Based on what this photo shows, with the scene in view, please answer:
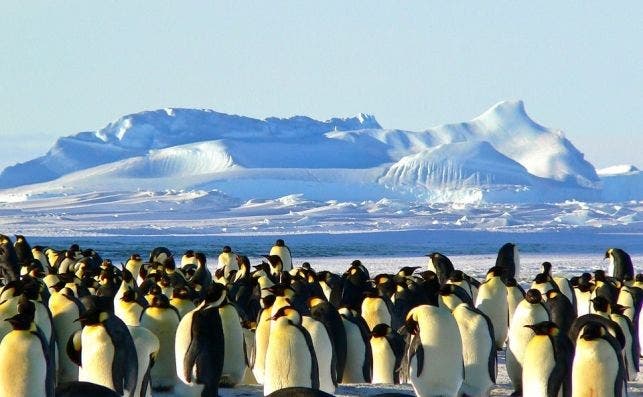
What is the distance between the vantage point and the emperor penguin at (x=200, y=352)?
675cm

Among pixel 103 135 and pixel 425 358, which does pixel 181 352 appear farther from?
pixel 103 135

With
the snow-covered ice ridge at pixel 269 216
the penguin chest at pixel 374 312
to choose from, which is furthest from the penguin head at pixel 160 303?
the snow-covered ice ridge at pixel 269 216

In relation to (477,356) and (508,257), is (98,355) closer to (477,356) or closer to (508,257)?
(477,356)

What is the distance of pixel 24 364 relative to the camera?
512cm

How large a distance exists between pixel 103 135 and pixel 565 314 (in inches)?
4217

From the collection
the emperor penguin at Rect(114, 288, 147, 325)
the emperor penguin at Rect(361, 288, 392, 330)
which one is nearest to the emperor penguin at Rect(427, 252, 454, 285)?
the emperor penguin at Rect(361, 288, 392, 330)

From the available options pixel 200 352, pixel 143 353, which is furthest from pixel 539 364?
pixel 143 353

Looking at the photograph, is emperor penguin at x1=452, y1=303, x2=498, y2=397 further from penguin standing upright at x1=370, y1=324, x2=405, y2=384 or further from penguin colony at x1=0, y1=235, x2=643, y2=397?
penguin standing upright at x1=370, y1=324, x2=405, y2=384

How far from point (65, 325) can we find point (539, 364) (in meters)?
2.78

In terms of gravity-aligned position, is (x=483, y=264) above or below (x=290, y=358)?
above

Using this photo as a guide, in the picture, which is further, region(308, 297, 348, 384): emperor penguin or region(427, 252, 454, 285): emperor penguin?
region(427, 252, 454, 285): emperor penguin

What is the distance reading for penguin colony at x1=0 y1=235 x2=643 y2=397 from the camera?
605cm

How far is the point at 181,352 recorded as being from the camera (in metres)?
6.86

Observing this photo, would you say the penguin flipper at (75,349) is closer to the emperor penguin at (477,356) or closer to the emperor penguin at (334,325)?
the emperor penguin at (334,325)
